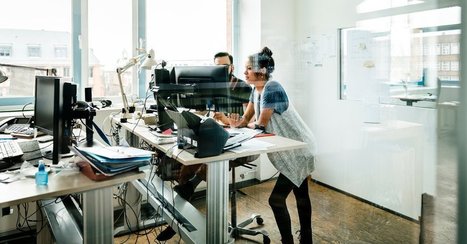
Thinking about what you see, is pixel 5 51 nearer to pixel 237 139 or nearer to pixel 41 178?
pixel 41 178

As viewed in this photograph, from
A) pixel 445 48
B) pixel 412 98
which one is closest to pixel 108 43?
pixel 412 98

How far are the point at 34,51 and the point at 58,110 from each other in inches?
59.5

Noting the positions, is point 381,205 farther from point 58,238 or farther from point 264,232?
point 58,238

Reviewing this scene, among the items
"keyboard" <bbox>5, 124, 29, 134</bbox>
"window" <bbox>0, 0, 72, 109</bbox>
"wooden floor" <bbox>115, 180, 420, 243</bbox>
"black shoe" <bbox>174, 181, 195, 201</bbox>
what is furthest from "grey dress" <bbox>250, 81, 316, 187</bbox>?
"window" <bbox>0, 0, 72, 109</bbox>

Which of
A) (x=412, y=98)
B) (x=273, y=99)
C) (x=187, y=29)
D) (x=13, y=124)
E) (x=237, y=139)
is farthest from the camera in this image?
(x=187, y=29)

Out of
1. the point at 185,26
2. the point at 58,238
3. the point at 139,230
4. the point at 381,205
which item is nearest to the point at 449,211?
the point at 381,205

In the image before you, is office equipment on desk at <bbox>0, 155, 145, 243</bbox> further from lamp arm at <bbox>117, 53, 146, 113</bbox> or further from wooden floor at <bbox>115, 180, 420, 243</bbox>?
lamp arm at <bbox>117, 53, 146, 113</bbox>

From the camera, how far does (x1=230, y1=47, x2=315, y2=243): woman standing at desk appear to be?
7.82ft

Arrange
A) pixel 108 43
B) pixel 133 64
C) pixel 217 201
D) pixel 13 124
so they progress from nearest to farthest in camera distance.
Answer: pixel 217 201, pixel 13 124, pixel 133 64, pixel 108 43

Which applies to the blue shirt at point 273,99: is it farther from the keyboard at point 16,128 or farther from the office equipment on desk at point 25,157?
the keyboard at point 16,128

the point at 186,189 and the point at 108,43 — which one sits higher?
the point at 108,43

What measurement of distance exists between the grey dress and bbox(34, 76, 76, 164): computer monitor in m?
1.24

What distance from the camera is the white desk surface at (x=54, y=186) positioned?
116 centimetres

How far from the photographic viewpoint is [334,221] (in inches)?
110
